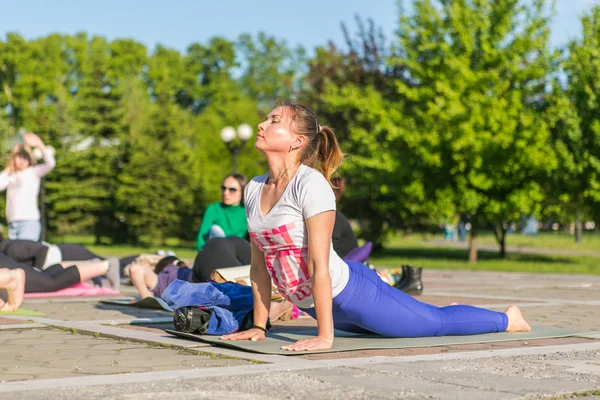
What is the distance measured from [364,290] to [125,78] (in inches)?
2930

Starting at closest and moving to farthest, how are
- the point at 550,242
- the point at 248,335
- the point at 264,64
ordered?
1. the point at 248,335
2. the point at 550,242
3. the point at 264,64

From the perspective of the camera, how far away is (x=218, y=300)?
6.82 metres

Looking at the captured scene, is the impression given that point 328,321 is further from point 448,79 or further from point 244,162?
point 244,162

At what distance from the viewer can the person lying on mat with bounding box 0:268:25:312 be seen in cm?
876

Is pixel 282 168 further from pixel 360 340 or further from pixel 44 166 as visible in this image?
pixel 44 166

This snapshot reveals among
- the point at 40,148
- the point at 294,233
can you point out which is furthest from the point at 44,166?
the point at 294,233

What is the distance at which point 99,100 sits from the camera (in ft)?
172

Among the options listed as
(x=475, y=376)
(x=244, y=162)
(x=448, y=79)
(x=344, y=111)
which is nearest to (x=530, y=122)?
(x=448, y=79)

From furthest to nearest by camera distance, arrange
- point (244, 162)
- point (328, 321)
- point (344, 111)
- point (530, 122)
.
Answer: point (244, 162), point (344, 111), point (530, 122), point (328, 321)

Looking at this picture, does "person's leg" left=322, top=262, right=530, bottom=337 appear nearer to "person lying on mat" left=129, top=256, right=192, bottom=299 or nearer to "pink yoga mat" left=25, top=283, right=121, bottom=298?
"person lying on mat" left=129, top=256, right=192, bottom=299

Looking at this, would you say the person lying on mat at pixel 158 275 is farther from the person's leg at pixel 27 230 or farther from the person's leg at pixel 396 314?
the person's leg at pixel 396 314

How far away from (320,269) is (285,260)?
1.05ft

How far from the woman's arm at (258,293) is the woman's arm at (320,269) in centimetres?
51

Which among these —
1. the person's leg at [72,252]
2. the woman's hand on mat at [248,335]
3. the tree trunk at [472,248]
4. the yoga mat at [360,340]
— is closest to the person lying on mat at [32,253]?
the person's leg at [72,252]
